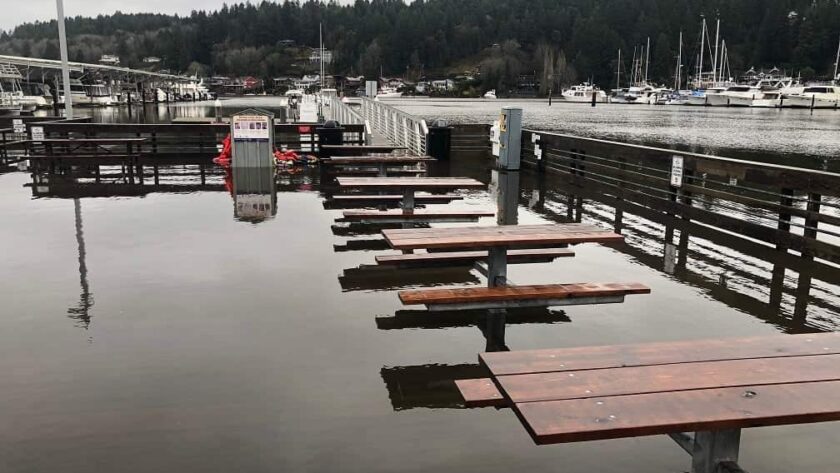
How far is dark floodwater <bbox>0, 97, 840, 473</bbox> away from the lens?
10.7 ft

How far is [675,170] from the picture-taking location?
9297 millimetres

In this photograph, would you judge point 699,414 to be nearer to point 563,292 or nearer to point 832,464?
point 832,464

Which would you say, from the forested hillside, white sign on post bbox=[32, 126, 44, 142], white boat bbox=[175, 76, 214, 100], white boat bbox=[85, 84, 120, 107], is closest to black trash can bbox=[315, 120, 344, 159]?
white sign on post bbox=[32, 126, 44, 142]

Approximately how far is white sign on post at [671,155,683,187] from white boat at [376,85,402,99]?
13137 centimetres

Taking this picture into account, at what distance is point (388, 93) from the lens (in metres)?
145

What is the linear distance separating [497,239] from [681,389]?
8.64ft

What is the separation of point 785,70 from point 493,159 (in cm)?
14235

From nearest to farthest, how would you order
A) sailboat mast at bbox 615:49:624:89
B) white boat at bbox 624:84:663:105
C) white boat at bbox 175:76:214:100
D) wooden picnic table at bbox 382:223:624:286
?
wooden picnic table at bbox 382:223:624:286 < white boat at bbox 624:84:663:105 < white boat at bbox 175:76:214:100 < sailboat mast at bbox 615:49:624:89

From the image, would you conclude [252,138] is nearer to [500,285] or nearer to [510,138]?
[510,138]

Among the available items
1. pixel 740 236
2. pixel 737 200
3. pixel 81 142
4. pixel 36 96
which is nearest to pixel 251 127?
pixel 81 142

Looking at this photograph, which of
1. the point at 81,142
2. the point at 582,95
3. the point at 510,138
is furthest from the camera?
the point at 582,95

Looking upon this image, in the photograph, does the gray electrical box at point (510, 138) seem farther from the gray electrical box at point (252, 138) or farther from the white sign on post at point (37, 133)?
the white sign on post at point (37, 133)

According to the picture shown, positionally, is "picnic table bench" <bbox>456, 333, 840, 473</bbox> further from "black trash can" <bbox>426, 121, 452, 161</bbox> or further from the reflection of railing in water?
"black trash can" <bbox>426, 121, 452, 161</bbox>

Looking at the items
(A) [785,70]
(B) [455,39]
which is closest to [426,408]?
(A) [785,70]
